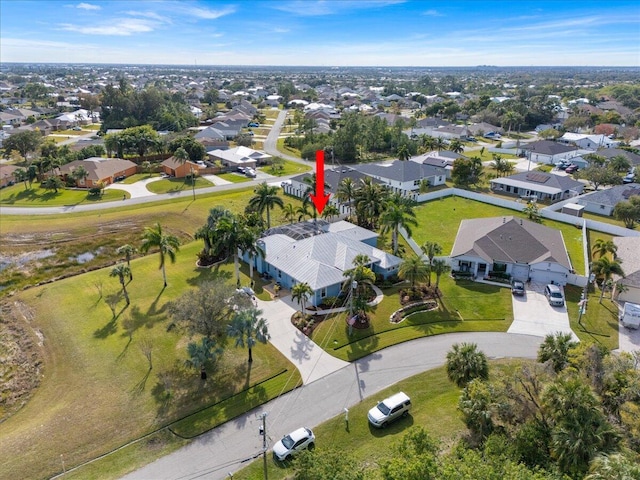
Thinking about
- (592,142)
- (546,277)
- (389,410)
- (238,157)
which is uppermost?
(592,142)

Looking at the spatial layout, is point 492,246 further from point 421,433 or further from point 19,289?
point 19,289

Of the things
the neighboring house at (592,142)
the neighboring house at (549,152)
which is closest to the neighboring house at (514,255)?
the neighboring house at (549,152)

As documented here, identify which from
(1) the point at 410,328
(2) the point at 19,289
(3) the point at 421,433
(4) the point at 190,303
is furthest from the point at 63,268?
(3) the point at 421,433

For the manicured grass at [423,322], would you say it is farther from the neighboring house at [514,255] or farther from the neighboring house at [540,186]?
the neighboring house at [540,186]

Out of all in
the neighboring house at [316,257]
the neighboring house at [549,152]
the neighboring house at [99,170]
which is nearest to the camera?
the neighboring house at [316,257]

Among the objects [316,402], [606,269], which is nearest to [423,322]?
[316,402]

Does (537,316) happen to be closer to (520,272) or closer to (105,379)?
(520,272)

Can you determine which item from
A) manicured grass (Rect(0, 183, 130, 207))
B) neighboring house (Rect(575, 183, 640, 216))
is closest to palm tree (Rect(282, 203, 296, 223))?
manicured grass (Rect(0, 183, 130, 207))
